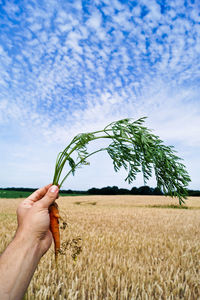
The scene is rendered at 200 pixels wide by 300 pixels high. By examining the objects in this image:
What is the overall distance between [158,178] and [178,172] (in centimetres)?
33

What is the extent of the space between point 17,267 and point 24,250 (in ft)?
0.56

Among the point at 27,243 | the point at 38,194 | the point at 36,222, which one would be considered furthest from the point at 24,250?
the point at 38,194

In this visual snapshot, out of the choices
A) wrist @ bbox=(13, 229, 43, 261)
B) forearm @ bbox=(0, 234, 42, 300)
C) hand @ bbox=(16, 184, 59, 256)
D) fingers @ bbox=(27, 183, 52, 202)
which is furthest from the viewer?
fingers @ bbox=(27, 183, 52, 202)

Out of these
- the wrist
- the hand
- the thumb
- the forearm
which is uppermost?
the thumb

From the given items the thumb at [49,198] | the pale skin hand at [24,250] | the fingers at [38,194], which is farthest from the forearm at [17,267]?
the fingers at [38,194]

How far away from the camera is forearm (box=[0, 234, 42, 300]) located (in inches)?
74.3

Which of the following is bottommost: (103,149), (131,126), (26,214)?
(26,214)

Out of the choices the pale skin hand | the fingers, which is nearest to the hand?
the pale skin hand

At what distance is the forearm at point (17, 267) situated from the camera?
1887 millimetres

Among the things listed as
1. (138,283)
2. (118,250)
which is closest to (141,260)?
(118,250)

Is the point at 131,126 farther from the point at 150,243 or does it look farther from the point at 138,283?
the point at 150,243

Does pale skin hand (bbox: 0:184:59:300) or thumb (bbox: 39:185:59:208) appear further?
thumb (bbox: 39:185:59:208)

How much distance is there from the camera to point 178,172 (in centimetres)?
321

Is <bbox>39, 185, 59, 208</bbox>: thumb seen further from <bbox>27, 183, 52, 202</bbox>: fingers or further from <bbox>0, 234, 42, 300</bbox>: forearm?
<bbox>0, 234, 42, 300</bbox>: forearm
